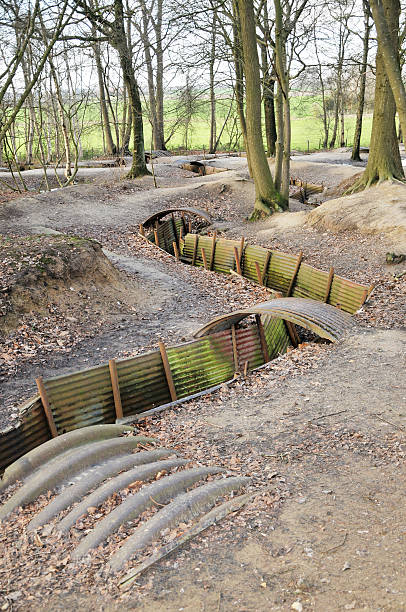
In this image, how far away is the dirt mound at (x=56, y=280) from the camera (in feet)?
36.8

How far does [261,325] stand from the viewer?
9789 millimetres

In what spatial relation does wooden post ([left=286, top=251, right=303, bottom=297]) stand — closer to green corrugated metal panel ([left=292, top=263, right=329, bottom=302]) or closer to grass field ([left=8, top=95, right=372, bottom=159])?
green corrugated metal panel ([left=292, top=263, right=329, bottom=302])

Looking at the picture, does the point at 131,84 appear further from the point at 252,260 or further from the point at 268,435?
the point at 268,435

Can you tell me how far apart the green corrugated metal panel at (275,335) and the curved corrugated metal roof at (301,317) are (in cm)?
56

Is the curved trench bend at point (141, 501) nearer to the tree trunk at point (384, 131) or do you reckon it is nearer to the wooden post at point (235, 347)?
the wooden post at point (235, 347)

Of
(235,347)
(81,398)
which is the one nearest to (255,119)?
(235,347)

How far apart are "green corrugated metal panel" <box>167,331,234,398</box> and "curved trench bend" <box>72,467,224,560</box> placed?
3.07 meters

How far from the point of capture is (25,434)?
6.85 metres

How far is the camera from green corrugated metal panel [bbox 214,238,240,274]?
15516mm

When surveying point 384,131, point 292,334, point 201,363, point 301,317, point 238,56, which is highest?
point 238,56

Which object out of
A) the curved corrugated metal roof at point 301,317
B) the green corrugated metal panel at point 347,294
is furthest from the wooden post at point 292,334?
the green corrugated metal panel at point 347,294

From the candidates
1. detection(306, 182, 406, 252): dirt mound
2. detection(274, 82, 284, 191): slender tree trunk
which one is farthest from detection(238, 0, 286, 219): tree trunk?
detection(306, 182, 406, 252): dirt mound

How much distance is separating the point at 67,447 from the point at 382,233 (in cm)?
1217

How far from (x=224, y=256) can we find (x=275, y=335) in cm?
585
